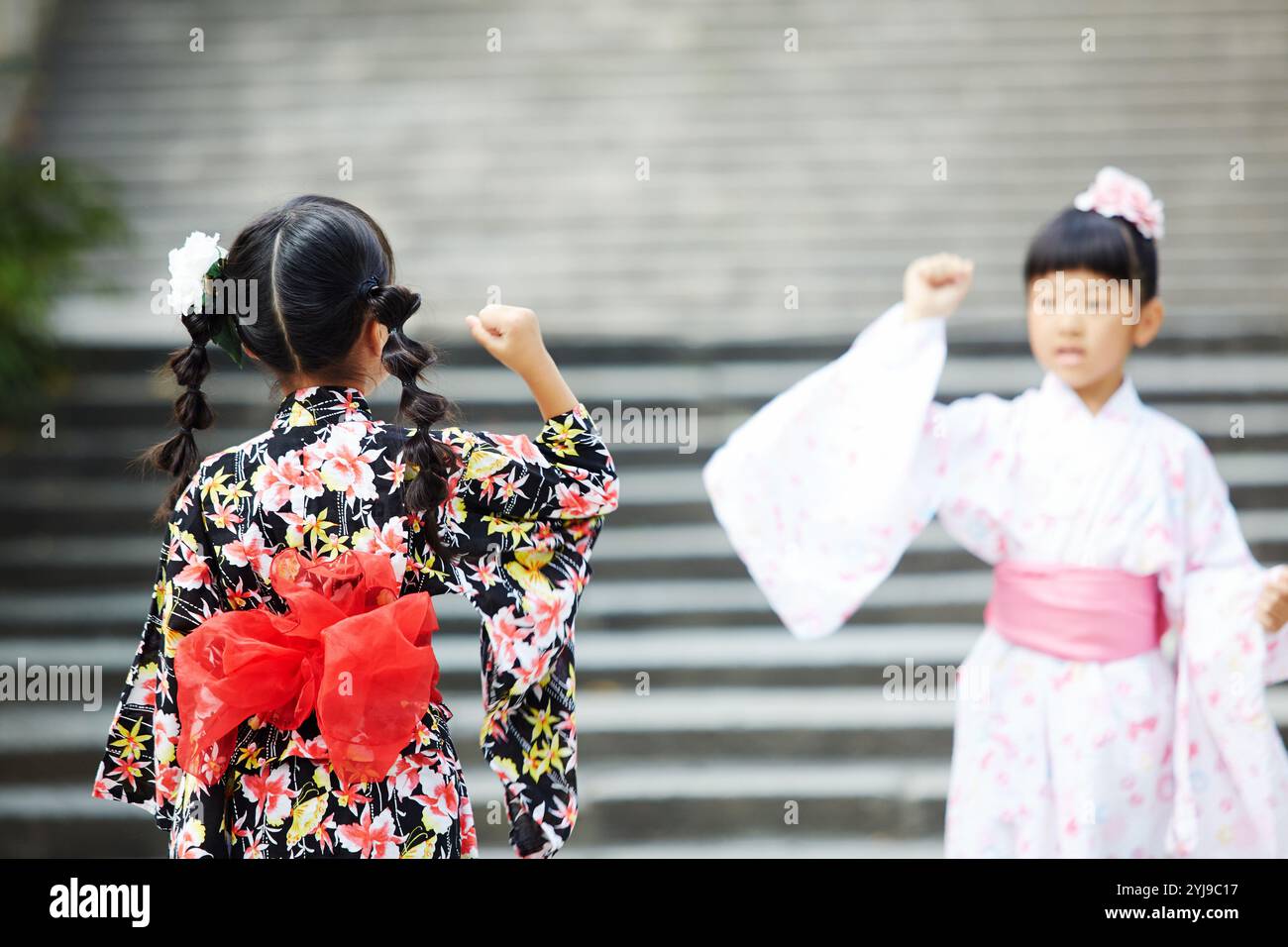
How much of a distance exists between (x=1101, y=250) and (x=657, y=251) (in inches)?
134

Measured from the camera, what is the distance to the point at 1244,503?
4520 millimetres

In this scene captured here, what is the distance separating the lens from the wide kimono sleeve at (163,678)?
75.4 inches

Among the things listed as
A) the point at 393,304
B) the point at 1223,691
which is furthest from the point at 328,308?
the point at 1223,691

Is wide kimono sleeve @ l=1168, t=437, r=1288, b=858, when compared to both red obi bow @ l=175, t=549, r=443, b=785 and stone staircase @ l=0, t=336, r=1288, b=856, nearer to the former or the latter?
red obi bow @ l=175, t=549, r=443, b=785

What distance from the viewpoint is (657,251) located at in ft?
18.7

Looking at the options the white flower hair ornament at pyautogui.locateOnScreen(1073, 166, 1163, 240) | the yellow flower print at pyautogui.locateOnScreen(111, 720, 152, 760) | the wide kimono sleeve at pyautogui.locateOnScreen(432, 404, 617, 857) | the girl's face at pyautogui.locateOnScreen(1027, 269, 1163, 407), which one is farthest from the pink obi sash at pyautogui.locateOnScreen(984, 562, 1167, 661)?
the yellow flower print at pyautogui.locateOnScreen(111, 720, 152, 760)

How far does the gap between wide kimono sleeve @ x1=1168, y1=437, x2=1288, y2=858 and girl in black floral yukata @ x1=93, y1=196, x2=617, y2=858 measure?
119 centimetres

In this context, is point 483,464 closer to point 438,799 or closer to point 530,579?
point 530,579

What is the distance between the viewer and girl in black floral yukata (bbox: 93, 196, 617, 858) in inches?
73.4

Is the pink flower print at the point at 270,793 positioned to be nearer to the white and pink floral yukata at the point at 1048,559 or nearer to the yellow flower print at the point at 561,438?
the yellow flower print at the point at 561,438

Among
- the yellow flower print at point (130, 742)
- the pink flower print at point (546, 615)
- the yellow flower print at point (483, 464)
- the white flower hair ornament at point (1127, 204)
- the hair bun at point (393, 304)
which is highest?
the white flower hair ornament at point (1127, 204)

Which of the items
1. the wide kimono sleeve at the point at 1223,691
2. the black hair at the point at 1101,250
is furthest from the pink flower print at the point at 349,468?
the wide kimono sleeve at the point at 1223,691

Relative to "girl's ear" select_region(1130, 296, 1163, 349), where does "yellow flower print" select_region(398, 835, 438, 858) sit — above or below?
below

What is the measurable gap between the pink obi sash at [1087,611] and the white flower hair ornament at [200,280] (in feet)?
4.95
